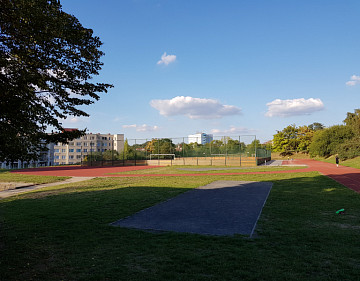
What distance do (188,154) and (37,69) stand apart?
37.8 metres

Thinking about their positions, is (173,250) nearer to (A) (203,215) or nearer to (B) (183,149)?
(A) (203,215)

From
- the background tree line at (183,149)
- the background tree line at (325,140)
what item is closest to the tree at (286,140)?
the background tree line at (325,140)

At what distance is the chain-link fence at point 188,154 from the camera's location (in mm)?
38188

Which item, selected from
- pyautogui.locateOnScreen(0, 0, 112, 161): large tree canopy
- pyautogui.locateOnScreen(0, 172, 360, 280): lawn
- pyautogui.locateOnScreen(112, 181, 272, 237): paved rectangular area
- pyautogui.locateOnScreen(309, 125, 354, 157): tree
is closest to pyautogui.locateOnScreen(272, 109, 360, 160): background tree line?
pyautogui.locateOnScreen(309, 125, 354, 157): tree

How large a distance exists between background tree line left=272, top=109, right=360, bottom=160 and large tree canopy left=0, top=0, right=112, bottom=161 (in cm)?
4464

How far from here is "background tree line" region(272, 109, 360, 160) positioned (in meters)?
41.7

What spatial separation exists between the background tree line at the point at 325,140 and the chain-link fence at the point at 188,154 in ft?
46.3

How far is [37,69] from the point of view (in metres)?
5.82

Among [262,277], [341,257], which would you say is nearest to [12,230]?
[262,277]

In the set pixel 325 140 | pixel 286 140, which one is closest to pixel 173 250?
pixel 325 140

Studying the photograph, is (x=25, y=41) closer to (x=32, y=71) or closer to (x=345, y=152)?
(x=32, y=71)

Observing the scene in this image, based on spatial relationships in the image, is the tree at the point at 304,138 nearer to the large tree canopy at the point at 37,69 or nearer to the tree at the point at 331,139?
the tree at the point at 331,139

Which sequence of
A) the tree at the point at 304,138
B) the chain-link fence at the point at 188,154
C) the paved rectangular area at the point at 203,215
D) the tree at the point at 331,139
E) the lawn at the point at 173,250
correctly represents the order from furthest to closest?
the tree at the point at 304,138 < the tree at the point at 331,139 < the chain-link fence at the point at 188,154 < the paved rectangular area at the point at 203,215 < the lawn at the point at 173,250

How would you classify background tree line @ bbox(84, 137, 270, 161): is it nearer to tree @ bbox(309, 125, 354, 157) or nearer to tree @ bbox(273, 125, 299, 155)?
tree @ bbox(309, 125, 354, 157)
